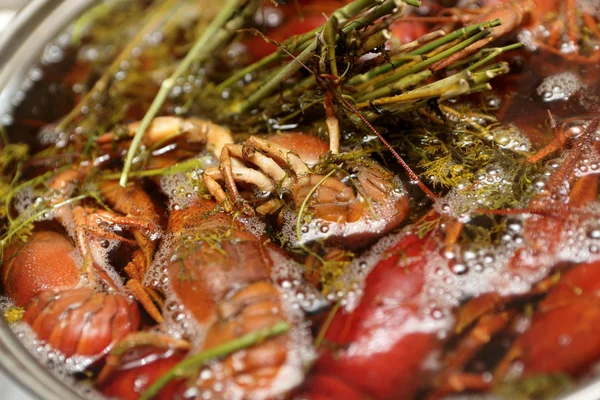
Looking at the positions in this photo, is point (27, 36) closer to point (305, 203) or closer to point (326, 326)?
point (305, 203)

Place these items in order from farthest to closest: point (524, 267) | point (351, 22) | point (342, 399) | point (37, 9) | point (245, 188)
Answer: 1. point (37, 9)
2. point (245, 188)
3. point (351, 22)
4. point (524, 267)
5. point (342, 399)

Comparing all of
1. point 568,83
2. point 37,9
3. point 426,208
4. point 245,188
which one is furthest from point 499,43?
point 37,9

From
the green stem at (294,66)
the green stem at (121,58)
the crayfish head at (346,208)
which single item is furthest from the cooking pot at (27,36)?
the crayfish head at (346,208)

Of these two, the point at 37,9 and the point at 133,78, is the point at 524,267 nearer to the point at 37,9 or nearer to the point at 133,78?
the point at 133,78

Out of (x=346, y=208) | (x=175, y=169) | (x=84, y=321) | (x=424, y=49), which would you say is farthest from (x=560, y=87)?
(x=84, y=321)

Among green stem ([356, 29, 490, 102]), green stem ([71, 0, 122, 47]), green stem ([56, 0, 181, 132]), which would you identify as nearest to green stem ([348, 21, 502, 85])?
green stem ([356, 29, 490, 102])

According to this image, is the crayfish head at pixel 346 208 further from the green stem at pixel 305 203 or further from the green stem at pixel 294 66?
the green stem at pixel 294 66

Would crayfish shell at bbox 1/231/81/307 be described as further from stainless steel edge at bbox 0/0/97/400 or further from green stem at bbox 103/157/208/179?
stainless steel edge at bbox 0/0/97/400

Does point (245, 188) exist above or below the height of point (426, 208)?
above
